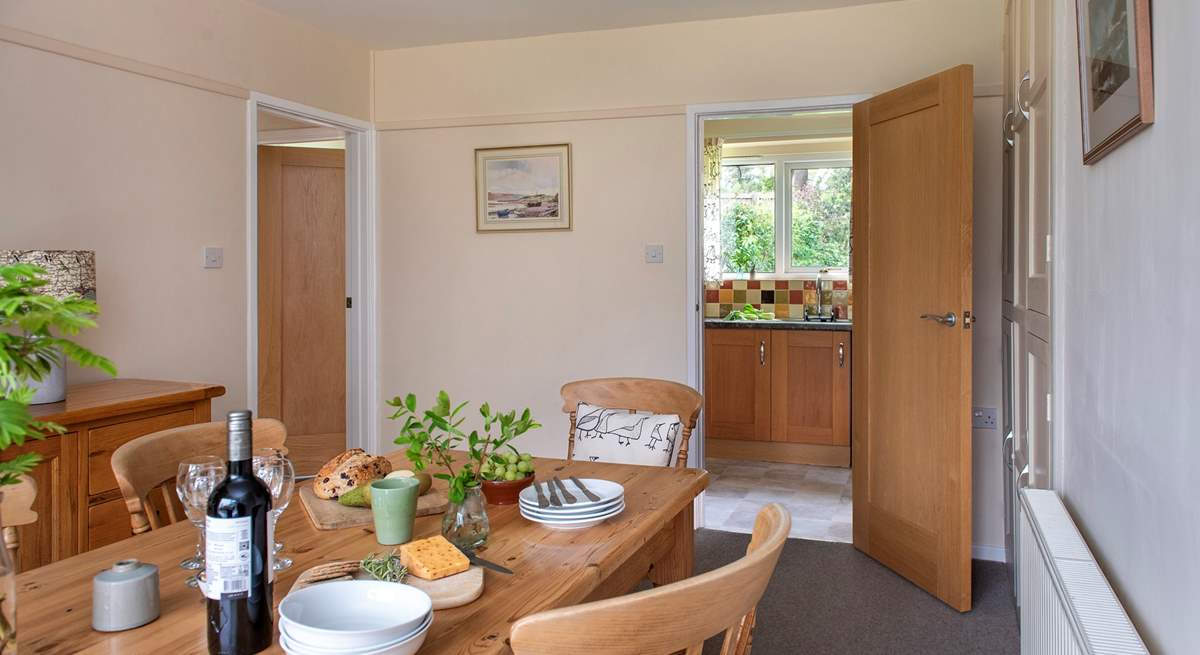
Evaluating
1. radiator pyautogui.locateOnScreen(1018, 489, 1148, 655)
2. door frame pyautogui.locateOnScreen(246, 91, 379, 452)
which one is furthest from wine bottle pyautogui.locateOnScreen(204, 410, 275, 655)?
door frame pyautogui.locateOnScreen(246, 91, 379, 452)

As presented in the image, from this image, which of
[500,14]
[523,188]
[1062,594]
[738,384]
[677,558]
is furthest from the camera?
[738,384]

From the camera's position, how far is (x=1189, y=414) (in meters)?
0.97

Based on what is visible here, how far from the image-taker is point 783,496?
16.3 ft

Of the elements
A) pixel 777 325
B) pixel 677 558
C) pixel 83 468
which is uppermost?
pixel 777 325

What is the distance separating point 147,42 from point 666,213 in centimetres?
237

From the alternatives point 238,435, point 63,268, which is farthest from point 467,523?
point 63,268

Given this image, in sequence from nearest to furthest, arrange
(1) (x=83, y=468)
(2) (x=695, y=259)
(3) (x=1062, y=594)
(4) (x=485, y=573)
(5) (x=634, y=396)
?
(3) (x=1062, y=594) < (4) (x=485, y=573) < (1) (x=83, y=468) < (5) (x=634, y=396) < (2) (x=695, y=259)

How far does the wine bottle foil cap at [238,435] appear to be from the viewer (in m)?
1.04

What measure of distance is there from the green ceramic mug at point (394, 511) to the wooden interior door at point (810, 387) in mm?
4469

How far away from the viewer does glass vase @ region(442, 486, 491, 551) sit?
4.93 feet

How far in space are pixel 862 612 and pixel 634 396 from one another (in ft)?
4.03

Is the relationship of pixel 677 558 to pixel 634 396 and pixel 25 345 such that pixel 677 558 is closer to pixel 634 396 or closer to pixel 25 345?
pixel 634 396

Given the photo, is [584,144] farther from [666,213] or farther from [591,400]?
[591,400]

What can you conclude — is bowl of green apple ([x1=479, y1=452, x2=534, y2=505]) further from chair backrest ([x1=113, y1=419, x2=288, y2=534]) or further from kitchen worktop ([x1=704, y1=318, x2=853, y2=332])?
kitchen worktop ([x1=704, y1=318, x2=853, y2=332])
